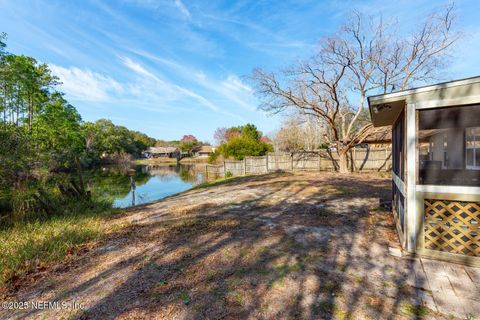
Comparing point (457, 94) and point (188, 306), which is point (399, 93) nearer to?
point (457, 94)

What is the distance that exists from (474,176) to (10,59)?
27.0m

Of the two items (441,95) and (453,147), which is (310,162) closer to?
(453,147)

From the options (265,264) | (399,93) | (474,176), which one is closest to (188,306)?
(265,264)

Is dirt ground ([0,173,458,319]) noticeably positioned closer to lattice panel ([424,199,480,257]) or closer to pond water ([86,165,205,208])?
lattice panel ([424,199,480,257])

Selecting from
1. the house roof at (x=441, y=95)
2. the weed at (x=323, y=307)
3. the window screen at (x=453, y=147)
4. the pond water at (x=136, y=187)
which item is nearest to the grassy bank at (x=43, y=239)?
the pond water at (x=136, y=187)

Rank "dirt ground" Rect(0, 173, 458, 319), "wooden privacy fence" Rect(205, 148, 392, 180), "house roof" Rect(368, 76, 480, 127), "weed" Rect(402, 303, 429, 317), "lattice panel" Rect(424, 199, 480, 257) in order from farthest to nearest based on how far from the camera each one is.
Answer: "wooden privacy fence" Rect(205, 148, 392, 180) → "lattice panel" Rect(424, 199, 480, 257) → "house roof" Rect(368, 76, 480, 127) → "dirt ground" Rect(0, 173, 458, 319) → "weed" Rect(402, 303, 429, 317)

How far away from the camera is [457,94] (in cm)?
292

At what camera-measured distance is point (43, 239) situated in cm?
386

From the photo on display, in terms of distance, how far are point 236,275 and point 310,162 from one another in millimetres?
14384

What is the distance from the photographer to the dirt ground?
214cm

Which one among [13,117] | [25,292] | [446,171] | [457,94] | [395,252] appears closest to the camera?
[25,292]

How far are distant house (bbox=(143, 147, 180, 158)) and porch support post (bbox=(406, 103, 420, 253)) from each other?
2482 inches

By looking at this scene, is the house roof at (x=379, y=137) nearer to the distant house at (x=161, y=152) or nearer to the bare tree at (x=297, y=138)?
the bare tree at (x=297, y=138)

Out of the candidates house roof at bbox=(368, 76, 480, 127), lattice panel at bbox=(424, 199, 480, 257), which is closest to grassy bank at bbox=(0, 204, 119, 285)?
lattice panel at bbox=(424, 199, 480, 257)
